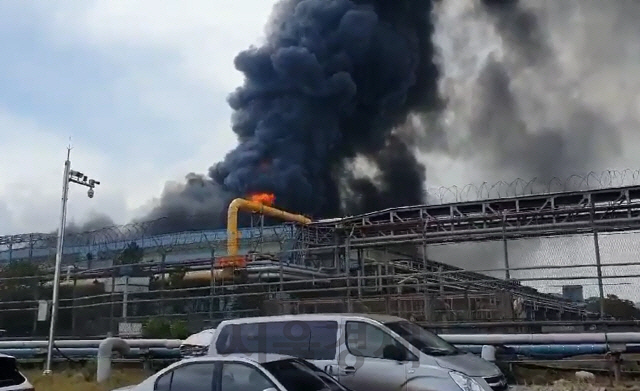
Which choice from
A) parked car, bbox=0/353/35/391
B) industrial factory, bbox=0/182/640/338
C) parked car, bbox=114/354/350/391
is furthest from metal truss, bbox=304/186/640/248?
parked car, bbox=0/353/35/391

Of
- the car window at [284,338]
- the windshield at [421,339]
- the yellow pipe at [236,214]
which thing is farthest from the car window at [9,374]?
the yellow pipe at [236,214]

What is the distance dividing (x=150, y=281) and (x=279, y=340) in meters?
10.0

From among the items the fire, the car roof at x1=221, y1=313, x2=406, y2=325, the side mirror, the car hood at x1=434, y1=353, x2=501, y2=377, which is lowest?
the car hood at x1=434, y1=353, x2=501, y2=377

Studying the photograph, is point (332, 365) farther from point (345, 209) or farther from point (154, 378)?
point (345, 209)

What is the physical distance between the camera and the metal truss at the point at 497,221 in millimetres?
13047

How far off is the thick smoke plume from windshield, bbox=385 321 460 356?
3506cm

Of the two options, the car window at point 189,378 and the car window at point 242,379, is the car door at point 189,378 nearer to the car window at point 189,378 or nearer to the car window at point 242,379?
the car window at point 189,378

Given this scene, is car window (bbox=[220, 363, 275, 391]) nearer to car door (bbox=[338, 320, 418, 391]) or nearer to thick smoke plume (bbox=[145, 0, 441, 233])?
car door (bbox=[338, 320, 418, 391])

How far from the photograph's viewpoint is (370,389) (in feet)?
26.5

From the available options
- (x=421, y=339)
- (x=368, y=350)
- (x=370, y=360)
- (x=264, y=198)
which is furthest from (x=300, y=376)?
(x=264, y=198)

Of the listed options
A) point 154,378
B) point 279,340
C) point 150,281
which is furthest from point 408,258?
point 154,378

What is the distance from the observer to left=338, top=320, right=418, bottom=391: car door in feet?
26.2

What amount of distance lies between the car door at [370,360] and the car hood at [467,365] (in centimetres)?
37

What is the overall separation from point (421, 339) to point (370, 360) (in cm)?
71
